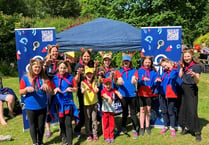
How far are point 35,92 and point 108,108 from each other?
52.6 inches

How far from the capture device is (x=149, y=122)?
4.85m

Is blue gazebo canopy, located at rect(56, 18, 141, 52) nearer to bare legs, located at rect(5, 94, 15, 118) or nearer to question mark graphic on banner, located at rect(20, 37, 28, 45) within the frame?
question mark graphic on banner, located at rect(20, 37, 28, 45)

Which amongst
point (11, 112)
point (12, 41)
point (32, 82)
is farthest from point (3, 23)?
point (32, 82)

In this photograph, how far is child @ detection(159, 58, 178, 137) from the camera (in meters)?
4.56

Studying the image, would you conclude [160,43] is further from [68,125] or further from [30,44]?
[30,44]

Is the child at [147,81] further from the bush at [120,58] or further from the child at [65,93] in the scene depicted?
the bush at [120,58]

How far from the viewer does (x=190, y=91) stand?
4.35 meters

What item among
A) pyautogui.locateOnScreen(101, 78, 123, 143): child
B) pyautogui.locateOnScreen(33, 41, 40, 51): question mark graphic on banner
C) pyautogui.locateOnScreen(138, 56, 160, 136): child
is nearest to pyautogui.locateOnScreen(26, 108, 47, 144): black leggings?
pyautogui.locateOnScreen(101, 78, 123, 143): child

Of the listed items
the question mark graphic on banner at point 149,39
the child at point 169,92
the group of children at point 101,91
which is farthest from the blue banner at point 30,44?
the child at point 169,92

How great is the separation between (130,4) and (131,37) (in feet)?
34.1

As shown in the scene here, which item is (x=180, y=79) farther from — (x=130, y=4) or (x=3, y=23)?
(x=130, y=4)

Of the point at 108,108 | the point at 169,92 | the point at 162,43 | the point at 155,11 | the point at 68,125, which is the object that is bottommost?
the point at 68,125

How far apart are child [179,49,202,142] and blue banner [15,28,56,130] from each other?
9.04 feet

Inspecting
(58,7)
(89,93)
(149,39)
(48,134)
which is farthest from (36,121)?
(58,7)
